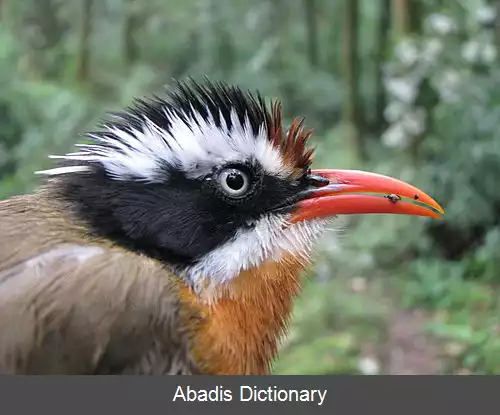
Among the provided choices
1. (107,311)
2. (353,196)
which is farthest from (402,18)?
(107,311)

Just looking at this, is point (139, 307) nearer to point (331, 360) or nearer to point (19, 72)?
point (331, 360)

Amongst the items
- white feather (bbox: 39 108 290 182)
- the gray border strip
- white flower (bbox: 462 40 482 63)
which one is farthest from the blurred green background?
white feather (bbox: 39 108 290 182)

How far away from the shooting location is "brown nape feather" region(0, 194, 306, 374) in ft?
3.11

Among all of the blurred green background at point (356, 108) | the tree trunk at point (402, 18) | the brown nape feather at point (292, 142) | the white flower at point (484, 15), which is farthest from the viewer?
the tree trunk at point (402, 18)

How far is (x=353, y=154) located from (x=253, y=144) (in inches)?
110

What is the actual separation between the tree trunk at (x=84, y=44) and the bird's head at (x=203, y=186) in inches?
126

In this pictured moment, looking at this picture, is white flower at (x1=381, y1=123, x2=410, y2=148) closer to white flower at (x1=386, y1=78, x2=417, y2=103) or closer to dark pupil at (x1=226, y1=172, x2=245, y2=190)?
white flower at (x1=386, y1=78, x2=417, y2=103)

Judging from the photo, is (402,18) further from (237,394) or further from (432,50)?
(237,394)

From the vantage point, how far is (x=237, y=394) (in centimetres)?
109

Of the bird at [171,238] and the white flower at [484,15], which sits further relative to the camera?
the white flower at [484,15]

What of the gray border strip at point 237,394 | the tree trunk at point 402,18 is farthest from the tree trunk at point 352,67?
the gray border strip at point 237,394

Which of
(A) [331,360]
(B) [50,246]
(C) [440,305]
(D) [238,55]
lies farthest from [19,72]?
(B) [50,246]

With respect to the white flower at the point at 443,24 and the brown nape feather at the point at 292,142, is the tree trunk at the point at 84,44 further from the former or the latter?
the brown nape feather at the point at 292,142

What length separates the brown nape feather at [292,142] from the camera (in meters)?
1.08
